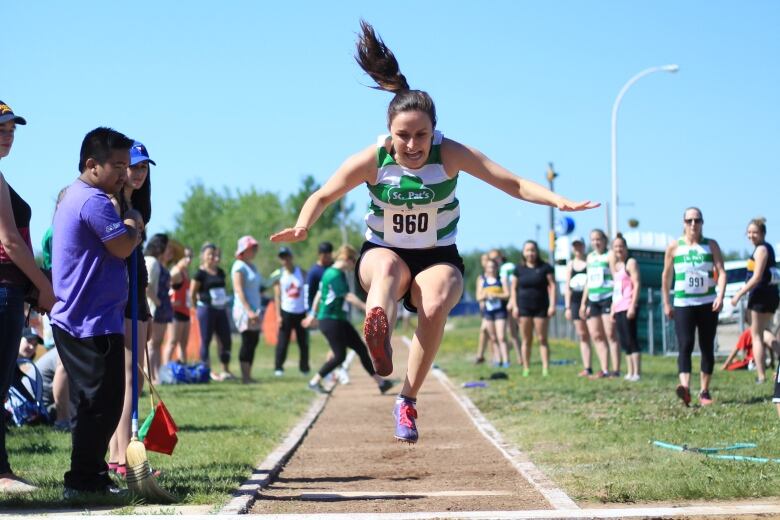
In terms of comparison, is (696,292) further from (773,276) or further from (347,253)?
(347,253)

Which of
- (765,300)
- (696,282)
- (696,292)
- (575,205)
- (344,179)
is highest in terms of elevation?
(344,179)

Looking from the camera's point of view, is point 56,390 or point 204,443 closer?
point 204,443

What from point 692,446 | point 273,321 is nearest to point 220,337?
point 692,446

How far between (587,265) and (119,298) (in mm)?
11479

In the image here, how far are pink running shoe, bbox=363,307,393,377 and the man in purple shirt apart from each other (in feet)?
4.69

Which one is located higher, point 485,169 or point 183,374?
point 485,169

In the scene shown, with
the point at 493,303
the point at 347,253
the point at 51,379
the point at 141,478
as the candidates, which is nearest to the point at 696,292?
the point at 347,253

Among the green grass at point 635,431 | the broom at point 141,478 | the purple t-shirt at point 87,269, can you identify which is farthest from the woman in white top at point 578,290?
the purple t-shirt at point 87,269

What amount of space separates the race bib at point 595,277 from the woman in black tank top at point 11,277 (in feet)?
36.2

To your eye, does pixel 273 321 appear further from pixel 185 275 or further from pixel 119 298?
pixel 119 298

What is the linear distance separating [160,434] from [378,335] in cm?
165

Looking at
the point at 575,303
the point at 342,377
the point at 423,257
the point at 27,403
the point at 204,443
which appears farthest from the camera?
the point at 342,377

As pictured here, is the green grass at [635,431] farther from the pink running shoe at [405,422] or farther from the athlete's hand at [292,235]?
the athlete's hand at [292,235]

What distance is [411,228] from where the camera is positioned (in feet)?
22.9
